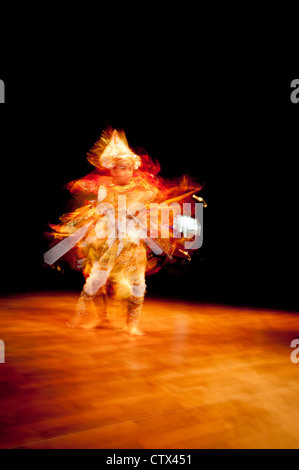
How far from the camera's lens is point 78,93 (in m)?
7.49

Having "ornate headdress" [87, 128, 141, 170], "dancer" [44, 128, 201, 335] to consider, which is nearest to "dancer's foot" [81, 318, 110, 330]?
"dancer" [44, 128, 201, 335]

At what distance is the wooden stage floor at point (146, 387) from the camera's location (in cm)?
181

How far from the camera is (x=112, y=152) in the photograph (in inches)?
158

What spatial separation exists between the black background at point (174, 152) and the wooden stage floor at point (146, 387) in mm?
3714

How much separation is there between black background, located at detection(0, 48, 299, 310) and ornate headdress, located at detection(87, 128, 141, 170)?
300 centimetres

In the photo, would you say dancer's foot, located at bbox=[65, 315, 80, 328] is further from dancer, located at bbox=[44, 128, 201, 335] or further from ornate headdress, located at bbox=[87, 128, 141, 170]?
ornate headdress, located at bbox=[87, 128, 141, 170]

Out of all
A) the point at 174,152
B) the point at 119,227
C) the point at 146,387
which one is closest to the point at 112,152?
the point at 119,227

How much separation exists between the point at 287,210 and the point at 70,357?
8.53m

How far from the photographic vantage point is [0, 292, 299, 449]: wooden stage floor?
5.94 feet

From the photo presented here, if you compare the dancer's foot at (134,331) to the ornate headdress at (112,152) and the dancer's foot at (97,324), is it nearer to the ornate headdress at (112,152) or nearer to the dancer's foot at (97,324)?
the dancer's foot at (97,324)

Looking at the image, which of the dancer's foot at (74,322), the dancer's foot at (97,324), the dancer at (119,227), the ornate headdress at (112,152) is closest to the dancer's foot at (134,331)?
the dancer at (119,227)

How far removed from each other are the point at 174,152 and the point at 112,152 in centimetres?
530

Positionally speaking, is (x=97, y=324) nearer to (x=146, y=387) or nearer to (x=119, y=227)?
(x=119, y=227)
